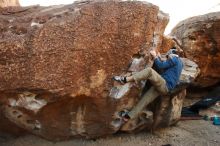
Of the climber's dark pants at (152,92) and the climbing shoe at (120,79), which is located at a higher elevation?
the climbing shoe at (120,79)

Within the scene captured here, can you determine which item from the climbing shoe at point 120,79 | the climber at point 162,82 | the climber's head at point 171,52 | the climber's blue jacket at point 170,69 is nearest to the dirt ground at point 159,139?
the climber at point 162,82

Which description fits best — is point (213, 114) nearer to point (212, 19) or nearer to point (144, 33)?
point (212, 19)

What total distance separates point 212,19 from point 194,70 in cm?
284

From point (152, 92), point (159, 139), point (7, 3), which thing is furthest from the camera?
point (7, 3)

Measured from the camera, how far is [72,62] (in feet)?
22.7

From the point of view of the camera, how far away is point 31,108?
7.08m

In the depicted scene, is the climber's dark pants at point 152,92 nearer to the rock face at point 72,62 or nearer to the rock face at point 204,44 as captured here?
the rock face at point 72,62

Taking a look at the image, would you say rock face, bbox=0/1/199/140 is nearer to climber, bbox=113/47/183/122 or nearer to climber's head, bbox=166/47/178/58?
climber, bbox=113/47/183/122

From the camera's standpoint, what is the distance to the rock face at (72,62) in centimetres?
680

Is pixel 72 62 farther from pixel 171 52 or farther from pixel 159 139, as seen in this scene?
pixel 159 139

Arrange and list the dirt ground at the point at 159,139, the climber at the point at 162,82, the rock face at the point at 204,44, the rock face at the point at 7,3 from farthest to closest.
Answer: the rock face at the point at 204,44 < the rock face at the point at 7,3 < the dirt ground at the point at 159,139 < the climber at the point at 162,82

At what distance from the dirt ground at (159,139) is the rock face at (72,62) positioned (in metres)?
0.19

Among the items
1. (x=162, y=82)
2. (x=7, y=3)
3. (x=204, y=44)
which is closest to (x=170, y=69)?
(x=162, y=82)

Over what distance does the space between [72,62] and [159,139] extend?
2.68 m
